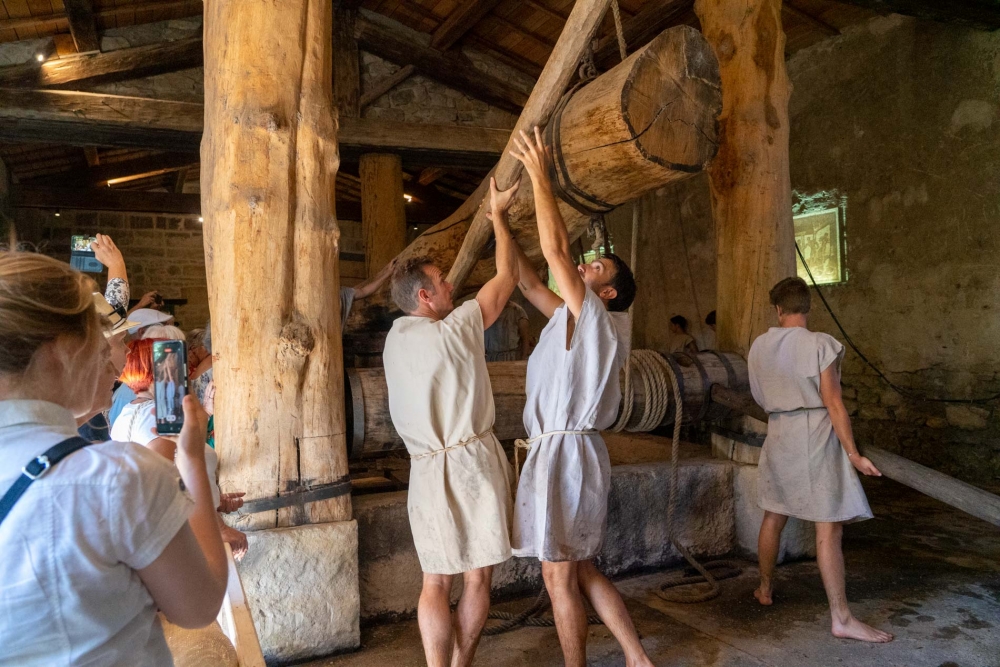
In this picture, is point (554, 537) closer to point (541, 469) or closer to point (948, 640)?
point (541, 469)

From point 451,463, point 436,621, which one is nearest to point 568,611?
point 436,621

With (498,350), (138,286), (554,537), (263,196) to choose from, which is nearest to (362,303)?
(263,196)

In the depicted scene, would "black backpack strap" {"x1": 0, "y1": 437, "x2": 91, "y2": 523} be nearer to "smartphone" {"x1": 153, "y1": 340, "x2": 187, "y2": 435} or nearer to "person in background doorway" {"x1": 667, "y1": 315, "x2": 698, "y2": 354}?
"smartphone" {"x1": 153, "y1": 340, "x2": 187, "y2": 435}

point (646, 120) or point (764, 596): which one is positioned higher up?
point (646, 120)

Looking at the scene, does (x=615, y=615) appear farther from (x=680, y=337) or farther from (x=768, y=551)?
(x=680, y=337)

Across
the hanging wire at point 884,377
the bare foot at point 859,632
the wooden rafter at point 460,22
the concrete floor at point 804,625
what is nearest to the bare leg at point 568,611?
the concrete floor at point 804,625

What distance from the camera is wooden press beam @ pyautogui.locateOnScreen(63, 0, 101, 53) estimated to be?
5.75 metres

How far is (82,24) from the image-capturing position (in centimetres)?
598

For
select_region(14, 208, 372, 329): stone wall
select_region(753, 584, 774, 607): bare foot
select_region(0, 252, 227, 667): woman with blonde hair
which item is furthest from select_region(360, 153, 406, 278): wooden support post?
select_region(0, 252, 227, 667): woman with blonde hair

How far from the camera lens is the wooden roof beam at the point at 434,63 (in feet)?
24.5

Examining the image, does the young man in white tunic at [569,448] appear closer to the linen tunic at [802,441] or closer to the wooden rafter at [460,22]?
the linen tunic at [802,441]

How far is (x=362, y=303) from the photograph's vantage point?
12.4 feet

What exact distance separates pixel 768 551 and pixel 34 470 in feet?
A: 9.88

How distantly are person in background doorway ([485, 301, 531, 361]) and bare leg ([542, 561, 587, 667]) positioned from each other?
3.95 meters
